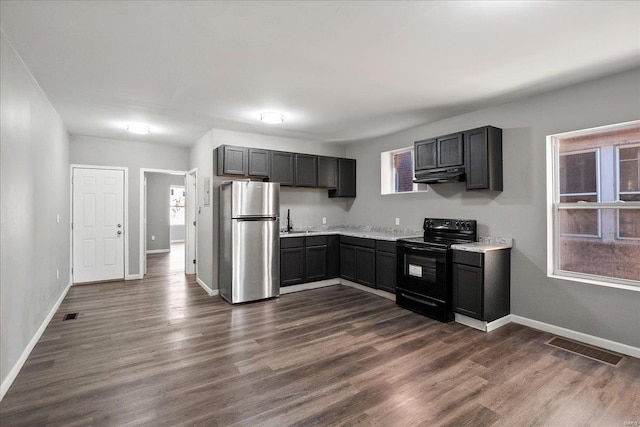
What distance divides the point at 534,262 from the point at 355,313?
214cm

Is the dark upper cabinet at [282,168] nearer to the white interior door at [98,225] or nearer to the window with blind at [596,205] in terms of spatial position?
the white interior door at [98,225]

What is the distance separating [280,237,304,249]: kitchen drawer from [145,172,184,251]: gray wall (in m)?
6.54

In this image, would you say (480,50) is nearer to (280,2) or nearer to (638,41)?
(638,41)

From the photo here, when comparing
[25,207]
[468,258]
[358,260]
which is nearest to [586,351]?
[468,258]

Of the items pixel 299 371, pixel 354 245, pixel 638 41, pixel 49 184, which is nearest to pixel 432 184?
pixel 354 245

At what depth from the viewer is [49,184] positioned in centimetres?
390

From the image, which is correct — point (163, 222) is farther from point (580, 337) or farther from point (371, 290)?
point (580, 337)

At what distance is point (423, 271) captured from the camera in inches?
159

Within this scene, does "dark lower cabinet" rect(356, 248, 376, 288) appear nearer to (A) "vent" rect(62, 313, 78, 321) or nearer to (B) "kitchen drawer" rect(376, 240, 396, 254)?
(B) "kitchen drawer" rect(376, 240, 396, 254)

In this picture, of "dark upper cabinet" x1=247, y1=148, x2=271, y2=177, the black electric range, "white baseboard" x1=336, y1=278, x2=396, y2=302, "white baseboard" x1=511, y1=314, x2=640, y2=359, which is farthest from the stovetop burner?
"dark upper cabinet" x1=247, y1=148, x2=271, y2=177

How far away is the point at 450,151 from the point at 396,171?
5.08ft

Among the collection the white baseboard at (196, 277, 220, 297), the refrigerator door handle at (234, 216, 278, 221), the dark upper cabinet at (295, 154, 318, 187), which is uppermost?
the dark upper cabinet at (295, 154, 318, 187)

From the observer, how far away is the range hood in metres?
4.02

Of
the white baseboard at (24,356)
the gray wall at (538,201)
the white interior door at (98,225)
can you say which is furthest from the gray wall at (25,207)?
the gray wall at (538,201)
